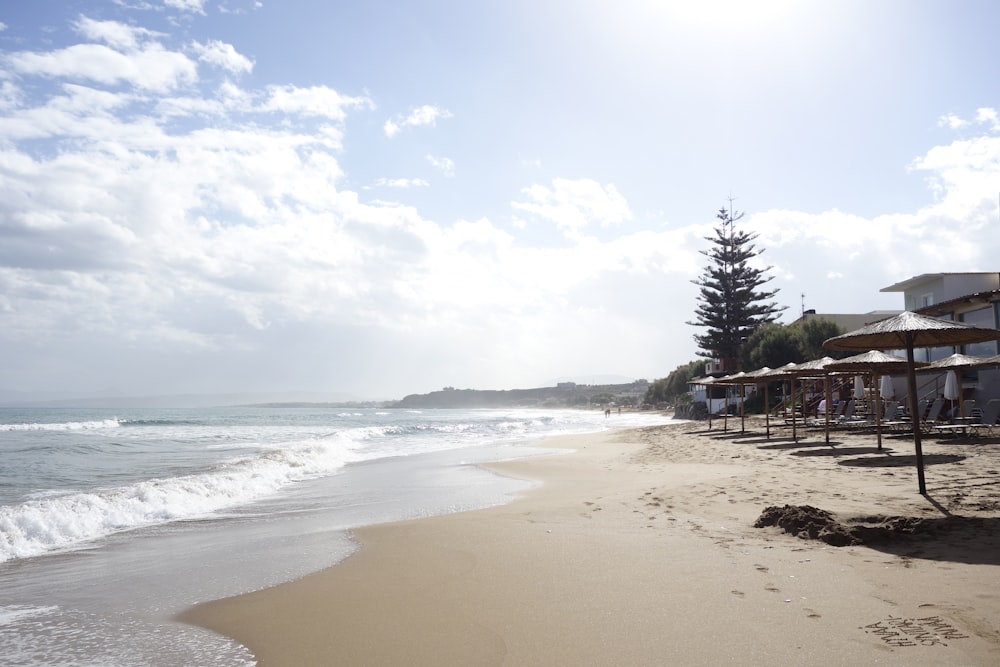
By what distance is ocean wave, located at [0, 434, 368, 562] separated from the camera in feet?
24.5

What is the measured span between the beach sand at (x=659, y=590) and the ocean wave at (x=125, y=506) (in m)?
3.59

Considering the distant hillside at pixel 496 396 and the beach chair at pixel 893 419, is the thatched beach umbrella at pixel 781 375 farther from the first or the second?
the distant hillside at pixel 496 396

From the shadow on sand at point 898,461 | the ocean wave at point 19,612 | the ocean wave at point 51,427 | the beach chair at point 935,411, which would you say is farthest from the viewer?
the ocean wave at point 51,427

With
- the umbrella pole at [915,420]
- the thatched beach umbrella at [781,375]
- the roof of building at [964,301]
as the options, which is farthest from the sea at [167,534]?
the roof of building at [964,301]

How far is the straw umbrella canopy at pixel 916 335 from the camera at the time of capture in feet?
25.2

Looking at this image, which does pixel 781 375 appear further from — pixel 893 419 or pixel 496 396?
pixel 496 396

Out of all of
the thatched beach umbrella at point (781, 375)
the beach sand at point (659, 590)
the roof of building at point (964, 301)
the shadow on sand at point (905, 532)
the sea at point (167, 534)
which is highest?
the roof of building at point (964, 301)

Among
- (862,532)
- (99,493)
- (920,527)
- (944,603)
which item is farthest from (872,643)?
(99,493)

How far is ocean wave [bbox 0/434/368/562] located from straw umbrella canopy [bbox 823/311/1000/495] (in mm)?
9190

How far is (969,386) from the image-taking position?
19969 millimetres

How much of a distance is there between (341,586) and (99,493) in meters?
7.09

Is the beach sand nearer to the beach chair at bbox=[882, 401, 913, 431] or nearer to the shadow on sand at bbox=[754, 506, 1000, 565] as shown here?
Answer: the shadow on sand at bbox=[754, 506, 1000, 565]

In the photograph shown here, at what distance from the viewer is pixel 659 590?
4.49m

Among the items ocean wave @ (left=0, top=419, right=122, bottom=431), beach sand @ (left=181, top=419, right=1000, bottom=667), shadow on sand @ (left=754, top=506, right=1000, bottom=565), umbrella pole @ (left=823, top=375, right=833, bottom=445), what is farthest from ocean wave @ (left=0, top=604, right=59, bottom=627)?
ocean wave @ (left=0, top=419, right=122, bottom=431)
